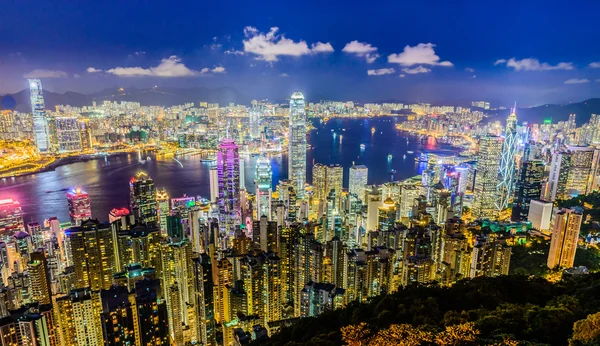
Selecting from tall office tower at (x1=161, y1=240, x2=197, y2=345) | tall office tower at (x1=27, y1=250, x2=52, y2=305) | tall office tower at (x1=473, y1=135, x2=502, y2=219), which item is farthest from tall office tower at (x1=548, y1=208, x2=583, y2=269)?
tall office tower at (x1=27, y1=250, x2=52, y2=305)

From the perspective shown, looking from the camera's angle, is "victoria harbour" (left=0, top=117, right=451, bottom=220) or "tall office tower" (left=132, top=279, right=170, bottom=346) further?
"victoria harbour" (left=0, top=117, right=451, bottom=220)

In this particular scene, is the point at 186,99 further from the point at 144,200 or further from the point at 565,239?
the point at 565,239

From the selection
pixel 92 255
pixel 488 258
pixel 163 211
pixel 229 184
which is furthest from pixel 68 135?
pixel 488 258

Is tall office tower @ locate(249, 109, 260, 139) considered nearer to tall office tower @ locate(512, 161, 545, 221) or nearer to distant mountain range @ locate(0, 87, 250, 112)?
distant mountain range @ locate(0, 87, 250, 112)

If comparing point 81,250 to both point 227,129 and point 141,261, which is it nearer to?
point 141,261

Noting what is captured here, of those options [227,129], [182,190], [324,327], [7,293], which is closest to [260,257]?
[324,327]

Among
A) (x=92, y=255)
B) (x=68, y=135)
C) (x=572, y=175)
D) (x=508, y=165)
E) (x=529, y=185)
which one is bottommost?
(x=92, y=255)

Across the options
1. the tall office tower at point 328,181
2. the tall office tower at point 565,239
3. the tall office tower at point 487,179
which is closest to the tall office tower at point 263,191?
the tall office tower at point 328,181
